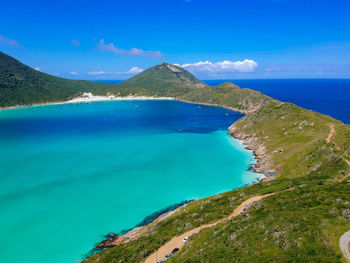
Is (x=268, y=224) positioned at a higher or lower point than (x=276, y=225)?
lower

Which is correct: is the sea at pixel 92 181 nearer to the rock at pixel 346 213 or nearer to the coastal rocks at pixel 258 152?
the coastal rocks at pixel 258 152

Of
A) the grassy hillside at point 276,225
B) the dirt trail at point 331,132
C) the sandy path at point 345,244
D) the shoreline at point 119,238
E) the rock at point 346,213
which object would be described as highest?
the dirt trail at point 331,132

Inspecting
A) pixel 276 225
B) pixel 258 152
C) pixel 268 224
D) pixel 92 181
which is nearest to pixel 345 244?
pixel 276 225

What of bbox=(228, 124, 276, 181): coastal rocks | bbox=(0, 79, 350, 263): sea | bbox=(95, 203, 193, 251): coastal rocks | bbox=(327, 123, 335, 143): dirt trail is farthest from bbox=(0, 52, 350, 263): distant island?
bbox=(0, 79, 350, 263): sea

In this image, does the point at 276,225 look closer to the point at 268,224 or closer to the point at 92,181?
the point at 268,224

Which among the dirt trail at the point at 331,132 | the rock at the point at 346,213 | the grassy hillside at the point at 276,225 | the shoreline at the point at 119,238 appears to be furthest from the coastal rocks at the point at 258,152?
the shoreline at the point at 119,238

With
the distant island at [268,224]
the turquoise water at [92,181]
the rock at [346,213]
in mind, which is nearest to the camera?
the distant island at [268,224]
